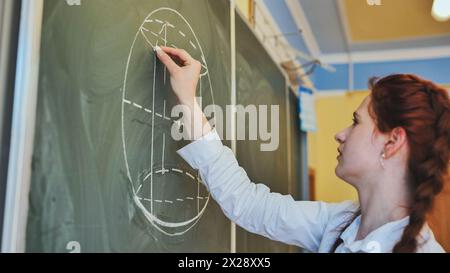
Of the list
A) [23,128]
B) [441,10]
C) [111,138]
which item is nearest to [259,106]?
[441,10]

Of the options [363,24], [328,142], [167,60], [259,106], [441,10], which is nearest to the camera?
[167,60]

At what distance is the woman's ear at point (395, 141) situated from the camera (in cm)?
75

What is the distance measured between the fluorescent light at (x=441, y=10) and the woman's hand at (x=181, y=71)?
1.85 ft

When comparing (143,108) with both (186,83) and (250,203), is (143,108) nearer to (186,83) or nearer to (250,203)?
(186,83)

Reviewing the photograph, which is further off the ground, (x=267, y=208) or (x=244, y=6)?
(x=244, y=6)

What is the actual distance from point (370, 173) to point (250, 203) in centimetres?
22

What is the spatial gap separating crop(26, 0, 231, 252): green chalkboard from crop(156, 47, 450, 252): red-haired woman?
0.06 meters

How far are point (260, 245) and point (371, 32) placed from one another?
28.4 inches

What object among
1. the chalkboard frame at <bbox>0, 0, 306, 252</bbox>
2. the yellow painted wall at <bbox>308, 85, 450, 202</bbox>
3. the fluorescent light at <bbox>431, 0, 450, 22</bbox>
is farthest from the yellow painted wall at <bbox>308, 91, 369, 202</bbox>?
the chalkboard frame at <bbox>0, 0, 306, 252</bbox>

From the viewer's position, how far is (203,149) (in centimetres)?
81

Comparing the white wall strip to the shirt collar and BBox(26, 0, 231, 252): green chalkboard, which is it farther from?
the shirt collar

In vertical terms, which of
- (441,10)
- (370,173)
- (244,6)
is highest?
(244,6)

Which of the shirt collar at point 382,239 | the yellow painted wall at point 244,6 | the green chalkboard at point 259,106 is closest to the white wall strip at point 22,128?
the shirt collar at point 382,239
